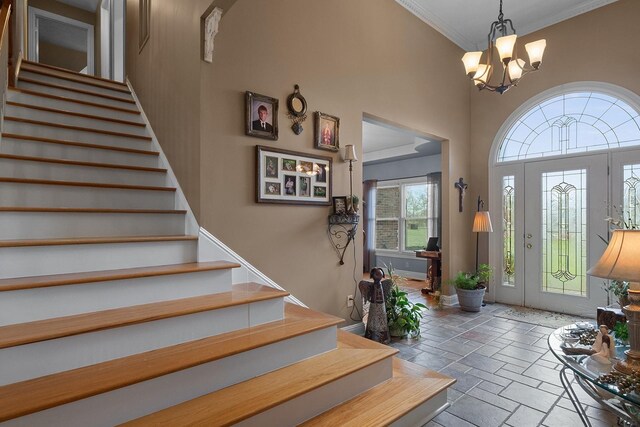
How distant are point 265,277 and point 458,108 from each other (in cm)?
426

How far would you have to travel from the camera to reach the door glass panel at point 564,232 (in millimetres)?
4305

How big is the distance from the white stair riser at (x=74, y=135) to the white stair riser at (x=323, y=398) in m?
2.94

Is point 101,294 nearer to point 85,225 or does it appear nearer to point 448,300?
point 85,225

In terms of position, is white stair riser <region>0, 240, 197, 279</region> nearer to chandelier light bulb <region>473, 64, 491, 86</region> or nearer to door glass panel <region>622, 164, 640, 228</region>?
chandelier light bulb <region>473, 64, 491, 86</region>

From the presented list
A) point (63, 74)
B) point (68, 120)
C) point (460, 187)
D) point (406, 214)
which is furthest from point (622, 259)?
point (406, 214)

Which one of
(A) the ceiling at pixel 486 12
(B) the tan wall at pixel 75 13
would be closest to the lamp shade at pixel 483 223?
(A) the ceiling at pixel 486 12

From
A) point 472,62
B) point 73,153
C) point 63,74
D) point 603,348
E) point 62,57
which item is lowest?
point 603,348

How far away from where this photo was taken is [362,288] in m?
3.42

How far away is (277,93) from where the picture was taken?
2.92 m

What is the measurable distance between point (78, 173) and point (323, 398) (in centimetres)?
253

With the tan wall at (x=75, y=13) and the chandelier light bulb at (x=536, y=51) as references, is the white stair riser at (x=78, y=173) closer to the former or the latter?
the chandelier light bulb at (x=536, y=51)

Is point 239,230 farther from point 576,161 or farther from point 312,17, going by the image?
point 576,161

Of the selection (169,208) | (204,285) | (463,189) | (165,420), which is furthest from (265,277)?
(463,189)

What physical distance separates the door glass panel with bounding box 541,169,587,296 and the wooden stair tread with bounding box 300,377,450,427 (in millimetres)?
3432
